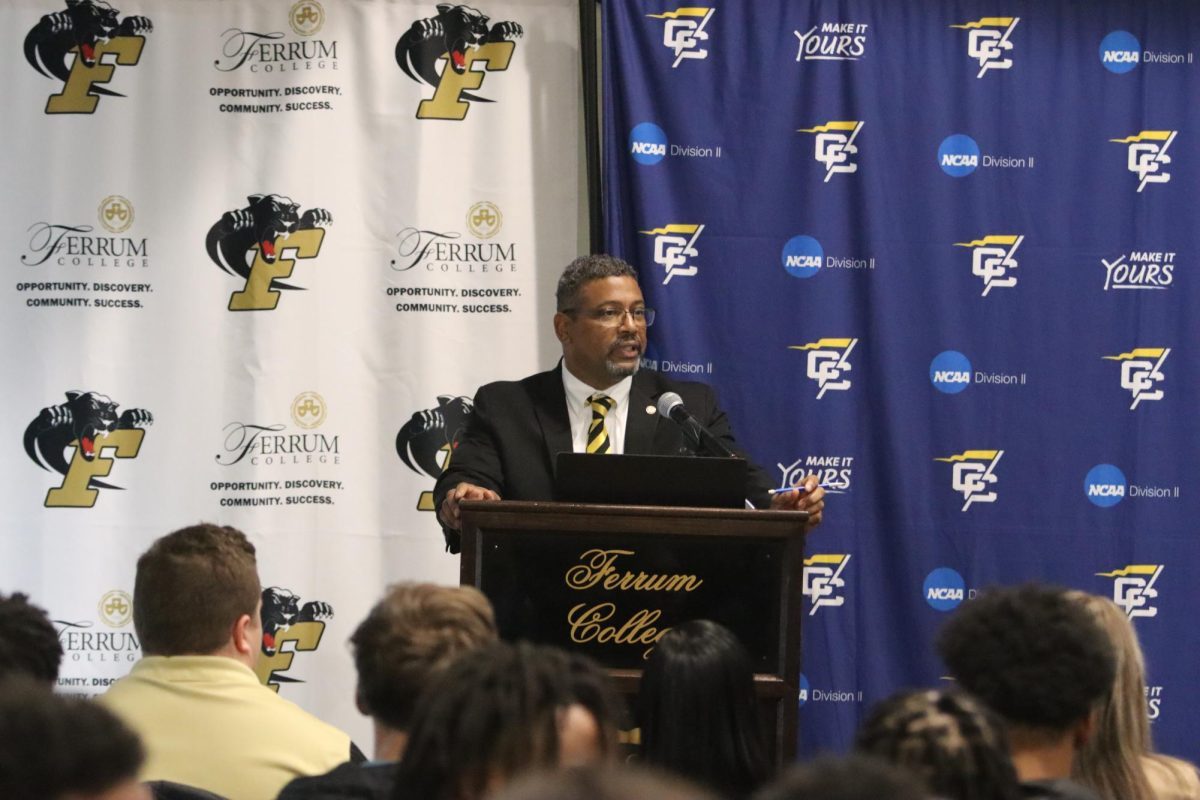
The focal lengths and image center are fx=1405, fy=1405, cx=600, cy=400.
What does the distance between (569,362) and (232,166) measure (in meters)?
1.71

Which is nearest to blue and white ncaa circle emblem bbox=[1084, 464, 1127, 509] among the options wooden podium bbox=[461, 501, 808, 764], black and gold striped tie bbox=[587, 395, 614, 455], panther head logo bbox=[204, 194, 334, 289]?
black and gold striped tie bbox=[587, 395, 614, 455]

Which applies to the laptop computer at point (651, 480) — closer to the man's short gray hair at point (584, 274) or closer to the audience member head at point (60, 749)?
the man's short gray hair at point (584, 274)

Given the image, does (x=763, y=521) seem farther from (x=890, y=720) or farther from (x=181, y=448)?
(x=181, y=448)

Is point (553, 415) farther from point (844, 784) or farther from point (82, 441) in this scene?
point (844, 784)

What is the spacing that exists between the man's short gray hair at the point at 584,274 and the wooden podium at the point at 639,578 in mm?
1226

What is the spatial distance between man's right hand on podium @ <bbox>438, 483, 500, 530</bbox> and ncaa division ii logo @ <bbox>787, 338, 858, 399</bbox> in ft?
6.38

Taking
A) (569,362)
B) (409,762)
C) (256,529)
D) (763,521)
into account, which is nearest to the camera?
(409,762)

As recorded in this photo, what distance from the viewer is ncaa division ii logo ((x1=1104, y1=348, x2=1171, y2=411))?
5.27 metres

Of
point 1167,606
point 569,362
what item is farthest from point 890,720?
point 1167,606

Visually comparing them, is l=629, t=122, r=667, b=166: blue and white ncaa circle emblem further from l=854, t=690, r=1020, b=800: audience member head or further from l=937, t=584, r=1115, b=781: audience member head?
l=854, t=690, r=1020, b=800: audience member head

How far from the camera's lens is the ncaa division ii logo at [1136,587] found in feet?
17.1

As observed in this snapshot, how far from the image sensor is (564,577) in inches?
133

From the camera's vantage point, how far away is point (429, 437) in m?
5.23

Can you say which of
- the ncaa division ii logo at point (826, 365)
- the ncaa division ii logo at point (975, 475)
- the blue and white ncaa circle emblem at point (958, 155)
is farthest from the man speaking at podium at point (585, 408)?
the blue and white ncaa circle emblem at point (958, 155)
